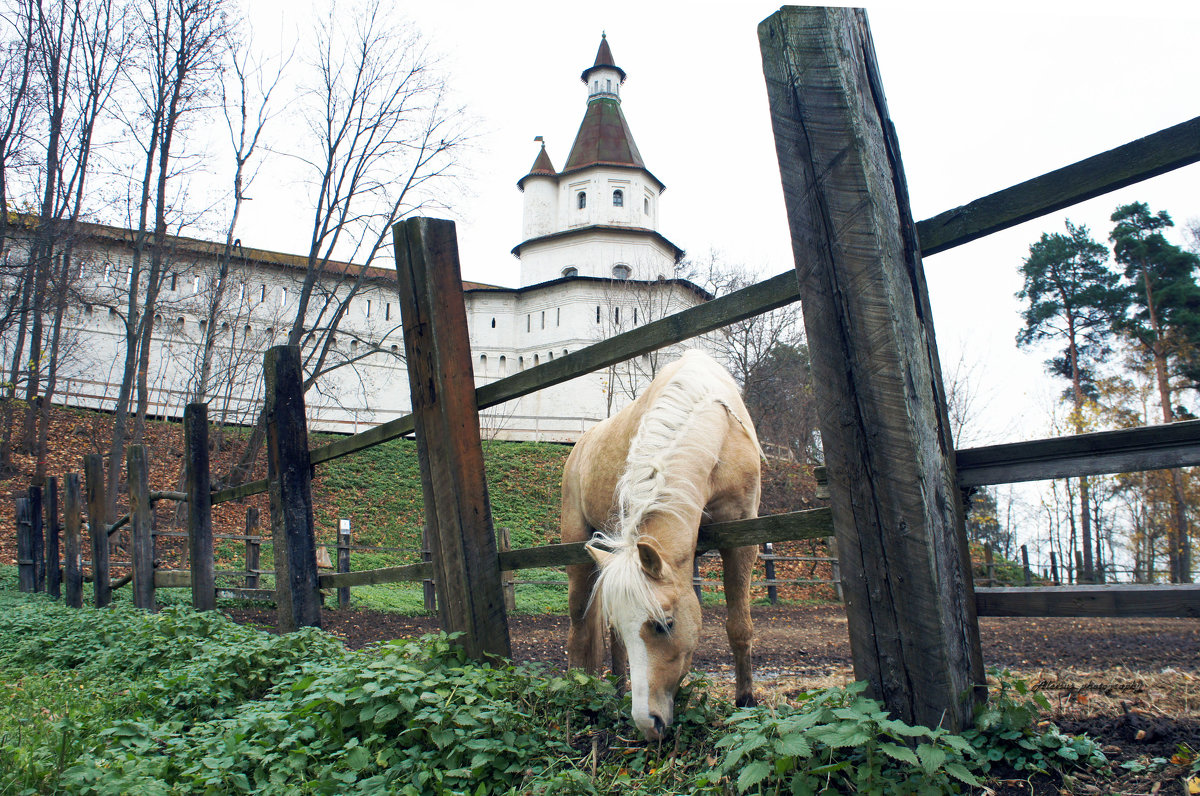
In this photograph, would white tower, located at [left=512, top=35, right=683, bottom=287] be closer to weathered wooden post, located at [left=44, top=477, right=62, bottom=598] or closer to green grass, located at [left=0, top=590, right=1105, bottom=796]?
weathered wooden post, located at [left=44, top=477, right=62, bottom=598]

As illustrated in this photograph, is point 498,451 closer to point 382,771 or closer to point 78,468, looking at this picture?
point 78,468

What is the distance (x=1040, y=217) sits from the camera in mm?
1978

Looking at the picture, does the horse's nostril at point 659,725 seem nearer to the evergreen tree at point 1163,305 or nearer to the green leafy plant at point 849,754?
the green leafy plant at point 849,754

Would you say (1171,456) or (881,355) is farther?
(881,355)

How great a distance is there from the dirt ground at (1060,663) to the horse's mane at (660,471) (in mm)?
737

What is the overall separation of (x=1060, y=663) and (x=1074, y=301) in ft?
75.2

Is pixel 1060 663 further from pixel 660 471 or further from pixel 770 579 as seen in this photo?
pixel 770 579

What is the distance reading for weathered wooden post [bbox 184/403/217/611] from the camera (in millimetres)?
6270

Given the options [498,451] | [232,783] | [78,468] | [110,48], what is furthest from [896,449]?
[498,451]

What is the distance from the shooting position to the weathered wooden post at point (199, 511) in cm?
627

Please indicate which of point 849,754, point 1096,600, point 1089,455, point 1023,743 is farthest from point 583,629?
point 1089,455

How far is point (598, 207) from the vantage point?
165 feet

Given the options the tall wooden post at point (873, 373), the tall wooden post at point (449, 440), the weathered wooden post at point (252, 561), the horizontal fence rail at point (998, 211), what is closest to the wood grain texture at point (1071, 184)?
the horizontal fence rail at point (998, 211)

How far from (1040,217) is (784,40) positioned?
3.14ft
